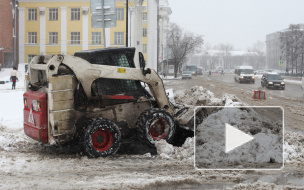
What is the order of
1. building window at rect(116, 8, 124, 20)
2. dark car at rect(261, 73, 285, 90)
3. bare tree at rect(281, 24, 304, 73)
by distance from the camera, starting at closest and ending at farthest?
dark car at rect(261, 73, 285, 90)
building window at rect(116, 8, 124, 20)
bare tree at rect(281, 24, 304, 73)

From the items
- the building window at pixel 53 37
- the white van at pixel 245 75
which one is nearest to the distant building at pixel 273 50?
the white van at pixel 245 75

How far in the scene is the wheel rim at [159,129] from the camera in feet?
29.8

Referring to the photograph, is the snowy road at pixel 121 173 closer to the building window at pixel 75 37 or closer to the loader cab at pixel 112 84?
the loader cab at pixel 112 84

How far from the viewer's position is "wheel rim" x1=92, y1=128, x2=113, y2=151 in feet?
27.8

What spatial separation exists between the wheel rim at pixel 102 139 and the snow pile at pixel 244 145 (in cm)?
180

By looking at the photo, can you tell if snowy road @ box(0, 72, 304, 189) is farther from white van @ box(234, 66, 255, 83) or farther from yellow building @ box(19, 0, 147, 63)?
yellow building @ box(19, 0, 147, 63)

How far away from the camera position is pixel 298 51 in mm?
81250

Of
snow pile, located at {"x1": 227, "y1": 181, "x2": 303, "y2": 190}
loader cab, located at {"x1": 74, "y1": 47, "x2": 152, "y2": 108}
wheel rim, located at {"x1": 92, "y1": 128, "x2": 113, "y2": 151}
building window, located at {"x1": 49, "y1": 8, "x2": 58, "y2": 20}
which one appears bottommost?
snow pile, located at {"x1": 227, "y1": 181, "x2": 303, "y2": 190}

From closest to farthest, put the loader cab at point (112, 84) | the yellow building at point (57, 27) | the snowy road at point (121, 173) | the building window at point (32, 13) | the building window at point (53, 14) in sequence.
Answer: the snowy road at point (121, 173) → the loader cab at point (112, 84) → the building window at point (32, 13) → the yellow building at point (57, 27) → the building window at point (53, 14)

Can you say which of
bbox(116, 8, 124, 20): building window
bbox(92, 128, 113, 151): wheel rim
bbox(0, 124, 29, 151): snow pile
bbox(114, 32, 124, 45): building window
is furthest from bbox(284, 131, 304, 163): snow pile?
bbox(116, 8, 124, 20): building window

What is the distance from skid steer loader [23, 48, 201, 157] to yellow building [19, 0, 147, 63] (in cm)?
4933

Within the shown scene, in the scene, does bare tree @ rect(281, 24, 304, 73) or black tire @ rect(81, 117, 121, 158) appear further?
bare tree @ rect(281, 24, 304, 73)

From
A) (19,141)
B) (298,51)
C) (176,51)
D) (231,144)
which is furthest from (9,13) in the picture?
(231,144)
